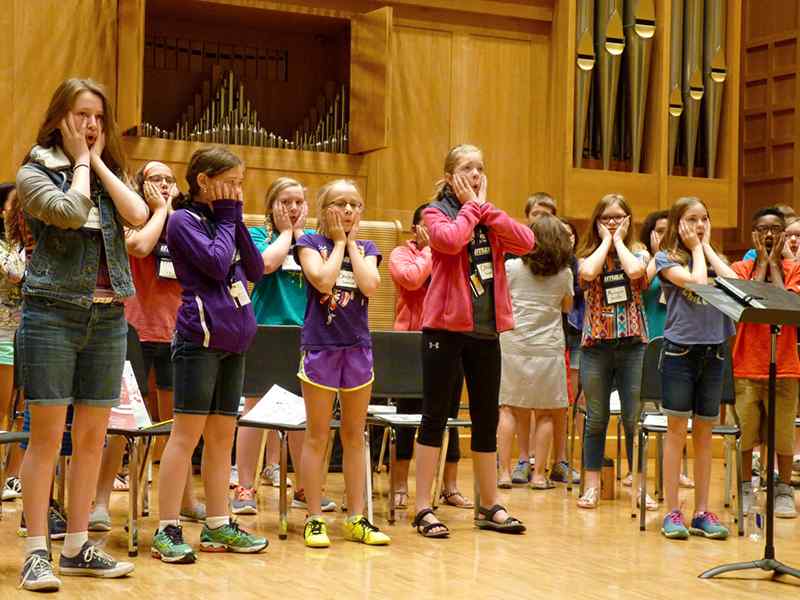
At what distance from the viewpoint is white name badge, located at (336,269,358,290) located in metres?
4.50

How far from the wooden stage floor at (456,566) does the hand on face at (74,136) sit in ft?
4.32

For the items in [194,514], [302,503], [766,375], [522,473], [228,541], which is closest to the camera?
[228,541]

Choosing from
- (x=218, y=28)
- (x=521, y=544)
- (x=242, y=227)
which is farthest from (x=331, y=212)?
(x=218, y=28)

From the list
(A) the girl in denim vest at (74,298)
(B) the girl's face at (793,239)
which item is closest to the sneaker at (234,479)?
(A) the girl in denim vest at (74,298)

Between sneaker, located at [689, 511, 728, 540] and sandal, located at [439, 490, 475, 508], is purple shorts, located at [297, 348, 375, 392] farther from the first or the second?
sneaker, located at [689, 511, 728, 540]

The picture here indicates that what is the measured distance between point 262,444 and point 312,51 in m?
4.04

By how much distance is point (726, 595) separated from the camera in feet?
12.3

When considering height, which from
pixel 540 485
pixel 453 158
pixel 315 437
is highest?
pixel 453 158

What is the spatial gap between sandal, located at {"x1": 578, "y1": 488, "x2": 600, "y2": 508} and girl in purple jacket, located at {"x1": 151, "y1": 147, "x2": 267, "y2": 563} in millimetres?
2038

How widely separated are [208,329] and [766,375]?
8.87ft

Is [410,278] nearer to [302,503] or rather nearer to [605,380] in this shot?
[605,380]

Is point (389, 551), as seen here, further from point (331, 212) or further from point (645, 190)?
point (645, 190)

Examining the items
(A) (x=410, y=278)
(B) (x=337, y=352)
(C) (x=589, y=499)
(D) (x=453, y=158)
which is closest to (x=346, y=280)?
(B) (x=337, y=352)

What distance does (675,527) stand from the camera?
190 inches
